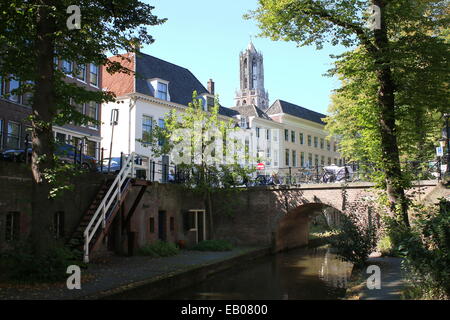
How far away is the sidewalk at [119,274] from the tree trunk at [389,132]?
7.00 m

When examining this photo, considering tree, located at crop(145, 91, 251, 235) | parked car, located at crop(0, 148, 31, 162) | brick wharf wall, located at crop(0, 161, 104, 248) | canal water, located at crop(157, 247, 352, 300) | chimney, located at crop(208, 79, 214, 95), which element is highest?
chimney, located at crop(208, 79, 214, 95)

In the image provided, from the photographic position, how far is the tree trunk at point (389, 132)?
13.9m

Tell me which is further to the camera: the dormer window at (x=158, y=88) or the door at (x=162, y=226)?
the dormer window at (x=158, y=88)

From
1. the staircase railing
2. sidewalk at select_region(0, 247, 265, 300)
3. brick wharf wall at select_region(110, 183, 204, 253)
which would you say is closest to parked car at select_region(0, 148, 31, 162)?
the staircase railing

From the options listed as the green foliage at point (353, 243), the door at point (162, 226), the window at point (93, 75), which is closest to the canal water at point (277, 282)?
the green foliage at point (353, 243)

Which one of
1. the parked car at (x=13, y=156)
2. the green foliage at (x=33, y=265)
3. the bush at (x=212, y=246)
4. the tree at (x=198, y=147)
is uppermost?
the tree at (x=198, y=147)

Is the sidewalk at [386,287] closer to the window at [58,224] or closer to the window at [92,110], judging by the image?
the window at [58,224]

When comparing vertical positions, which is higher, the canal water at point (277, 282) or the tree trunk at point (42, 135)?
the tree trunk at point (42, 135)

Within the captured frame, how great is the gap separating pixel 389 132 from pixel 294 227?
1659 cm

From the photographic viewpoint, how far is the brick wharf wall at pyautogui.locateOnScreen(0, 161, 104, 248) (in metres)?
13.5

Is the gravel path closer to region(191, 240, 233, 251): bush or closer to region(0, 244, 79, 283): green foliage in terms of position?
region(0, 244, 79, 283): green foliage

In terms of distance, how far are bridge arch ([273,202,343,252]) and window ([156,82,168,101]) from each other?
13.6 metres

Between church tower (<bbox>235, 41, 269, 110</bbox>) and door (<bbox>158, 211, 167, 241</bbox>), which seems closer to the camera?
door (<bbox>158, 211, 167, 241</bbox>)

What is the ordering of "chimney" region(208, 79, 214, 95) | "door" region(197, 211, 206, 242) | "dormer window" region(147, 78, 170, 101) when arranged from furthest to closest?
1. "chimney" region(208, 79, 214, 95)
2. "dormer window" region(147, 78, 170, 101)
3. "door" region(197, 211, 206, 242)
